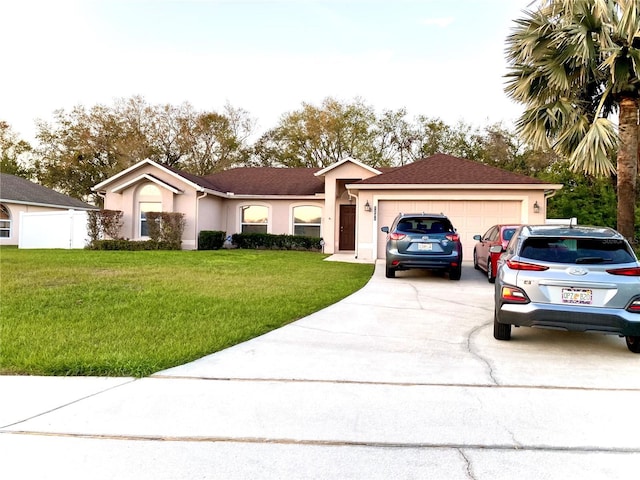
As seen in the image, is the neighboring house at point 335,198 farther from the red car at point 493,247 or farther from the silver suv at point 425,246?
the silver suv at point 425,246

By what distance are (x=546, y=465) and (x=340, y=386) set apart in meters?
1.88

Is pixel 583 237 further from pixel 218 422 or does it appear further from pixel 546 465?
pixel 218 422

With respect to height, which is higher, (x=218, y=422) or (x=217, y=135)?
(x=217, y=135)

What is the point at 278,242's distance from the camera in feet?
75.0

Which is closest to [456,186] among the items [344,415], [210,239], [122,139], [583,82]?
[583,82]

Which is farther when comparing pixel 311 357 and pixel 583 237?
pixel 583 237

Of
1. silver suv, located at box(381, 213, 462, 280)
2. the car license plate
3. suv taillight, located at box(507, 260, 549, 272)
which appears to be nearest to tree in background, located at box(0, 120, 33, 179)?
silver suv, located at box(381, 213, 462, 280)

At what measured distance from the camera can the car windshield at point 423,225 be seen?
36.8 ft

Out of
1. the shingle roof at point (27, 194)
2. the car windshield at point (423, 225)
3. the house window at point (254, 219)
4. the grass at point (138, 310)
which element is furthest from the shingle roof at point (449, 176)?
the shingle roof at point (27, 194)

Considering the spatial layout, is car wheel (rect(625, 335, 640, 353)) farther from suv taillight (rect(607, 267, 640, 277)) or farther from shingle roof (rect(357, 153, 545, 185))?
Result: shingle roof (rect(357, 153, 545, 185))

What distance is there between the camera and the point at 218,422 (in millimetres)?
3404

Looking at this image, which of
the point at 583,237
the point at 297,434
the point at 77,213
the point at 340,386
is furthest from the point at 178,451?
the point at 77,213

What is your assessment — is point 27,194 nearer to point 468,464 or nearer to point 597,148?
point 597,148

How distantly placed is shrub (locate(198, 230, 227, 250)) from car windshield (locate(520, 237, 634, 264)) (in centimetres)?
1758
